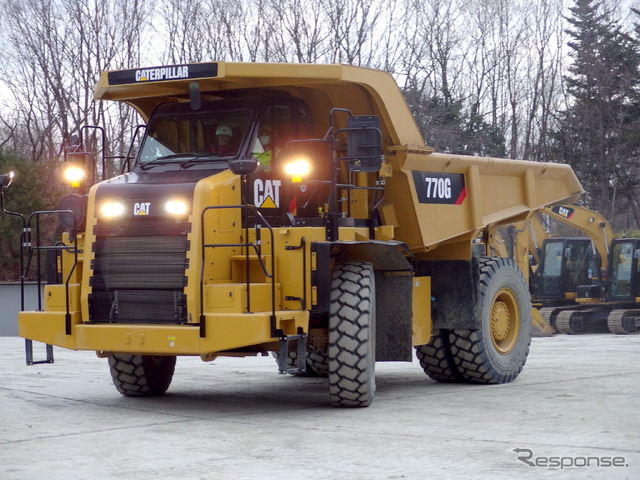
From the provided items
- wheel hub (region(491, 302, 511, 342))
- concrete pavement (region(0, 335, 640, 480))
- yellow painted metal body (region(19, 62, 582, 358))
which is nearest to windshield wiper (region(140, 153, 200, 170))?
yellow painted metal body (region(19, 62, 582, 358))

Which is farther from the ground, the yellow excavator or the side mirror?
the side mirror

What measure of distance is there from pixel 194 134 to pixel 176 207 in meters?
1.30

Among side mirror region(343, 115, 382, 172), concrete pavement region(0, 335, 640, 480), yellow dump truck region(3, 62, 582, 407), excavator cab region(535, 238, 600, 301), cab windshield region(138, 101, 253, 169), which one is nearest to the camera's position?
concrete pavement region(0, 335, 640, 480)

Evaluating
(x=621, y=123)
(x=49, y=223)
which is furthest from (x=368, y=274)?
(x=621, y=123)

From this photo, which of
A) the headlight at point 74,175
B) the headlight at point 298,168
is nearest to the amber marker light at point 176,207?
the headlight at point 298,168

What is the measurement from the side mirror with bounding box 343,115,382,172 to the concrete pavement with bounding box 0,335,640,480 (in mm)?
2213

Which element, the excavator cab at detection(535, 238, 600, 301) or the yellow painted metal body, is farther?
the excavator cab at detection(535, 238, 600, 301)

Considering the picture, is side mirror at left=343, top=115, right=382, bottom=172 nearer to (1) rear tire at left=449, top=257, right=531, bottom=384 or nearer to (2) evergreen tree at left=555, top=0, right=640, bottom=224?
(1) rear tire at left=449, top=257, right=531, bottom=384

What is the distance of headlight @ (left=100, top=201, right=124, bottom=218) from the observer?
9758 millimetres

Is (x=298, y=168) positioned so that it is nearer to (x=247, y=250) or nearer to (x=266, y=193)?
(x=266, y=193)

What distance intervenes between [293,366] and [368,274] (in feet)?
7.83

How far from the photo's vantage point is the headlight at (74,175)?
10.8 metres

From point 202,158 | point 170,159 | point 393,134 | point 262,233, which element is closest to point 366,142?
point 262,233

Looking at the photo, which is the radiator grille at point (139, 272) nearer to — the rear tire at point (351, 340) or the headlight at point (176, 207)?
the headlight at point (176, 207)
